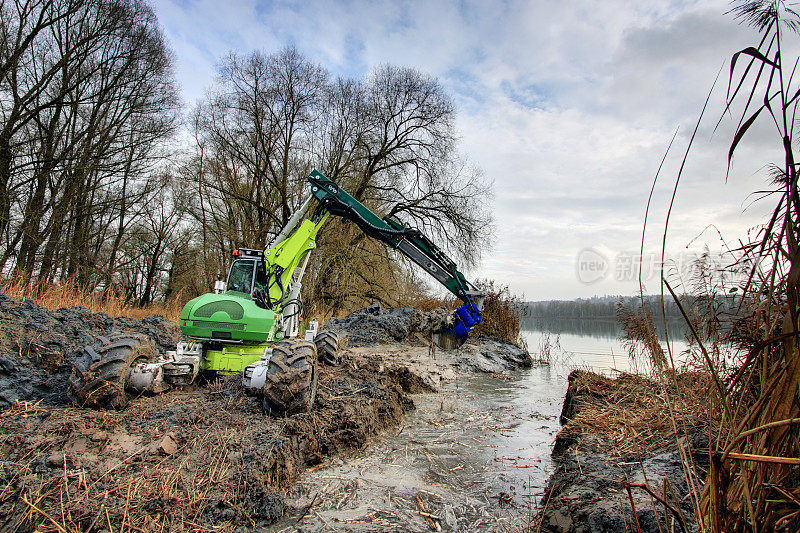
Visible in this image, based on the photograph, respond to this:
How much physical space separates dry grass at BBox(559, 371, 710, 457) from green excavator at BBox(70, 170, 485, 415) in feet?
10.2

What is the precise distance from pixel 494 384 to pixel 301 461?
23.3ft

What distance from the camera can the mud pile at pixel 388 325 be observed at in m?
13.6

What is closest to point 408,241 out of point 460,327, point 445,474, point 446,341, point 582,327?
point 460,327

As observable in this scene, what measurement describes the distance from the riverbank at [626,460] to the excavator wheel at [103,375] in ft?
14.2

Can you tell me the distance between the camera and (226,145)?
17359mm

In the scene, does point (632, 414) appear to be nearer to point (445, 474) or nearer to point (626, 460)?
point (626, 460)

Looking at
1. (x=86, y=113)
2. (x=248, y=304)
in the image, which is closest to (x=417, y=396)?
(x=248, y=304)

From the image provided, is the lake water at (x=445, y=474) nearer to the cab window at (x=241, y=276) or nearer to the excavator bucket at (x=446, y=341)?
the cab window at (x=241, y=276)

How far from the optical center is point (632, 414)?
4043 millimetres

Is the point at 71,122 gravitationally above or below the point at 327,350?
above

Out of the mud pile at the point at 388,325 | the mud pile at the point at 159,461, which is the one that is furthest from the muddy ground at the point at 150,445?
the mud pile at the point at 388,325

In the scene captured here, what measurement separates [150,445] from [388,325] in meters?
10.7

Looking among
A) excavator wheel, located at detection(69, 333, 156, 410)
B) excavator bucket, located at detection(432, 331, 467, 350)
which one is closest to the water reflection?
excavator bucket, located at detection(432, 331, 467, 350)

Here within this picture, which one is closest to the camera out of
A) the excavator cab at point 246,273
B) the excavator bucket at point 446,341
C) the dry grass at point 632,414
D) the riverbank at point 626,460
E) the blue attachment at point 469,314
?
the riverbank at point 626,460
